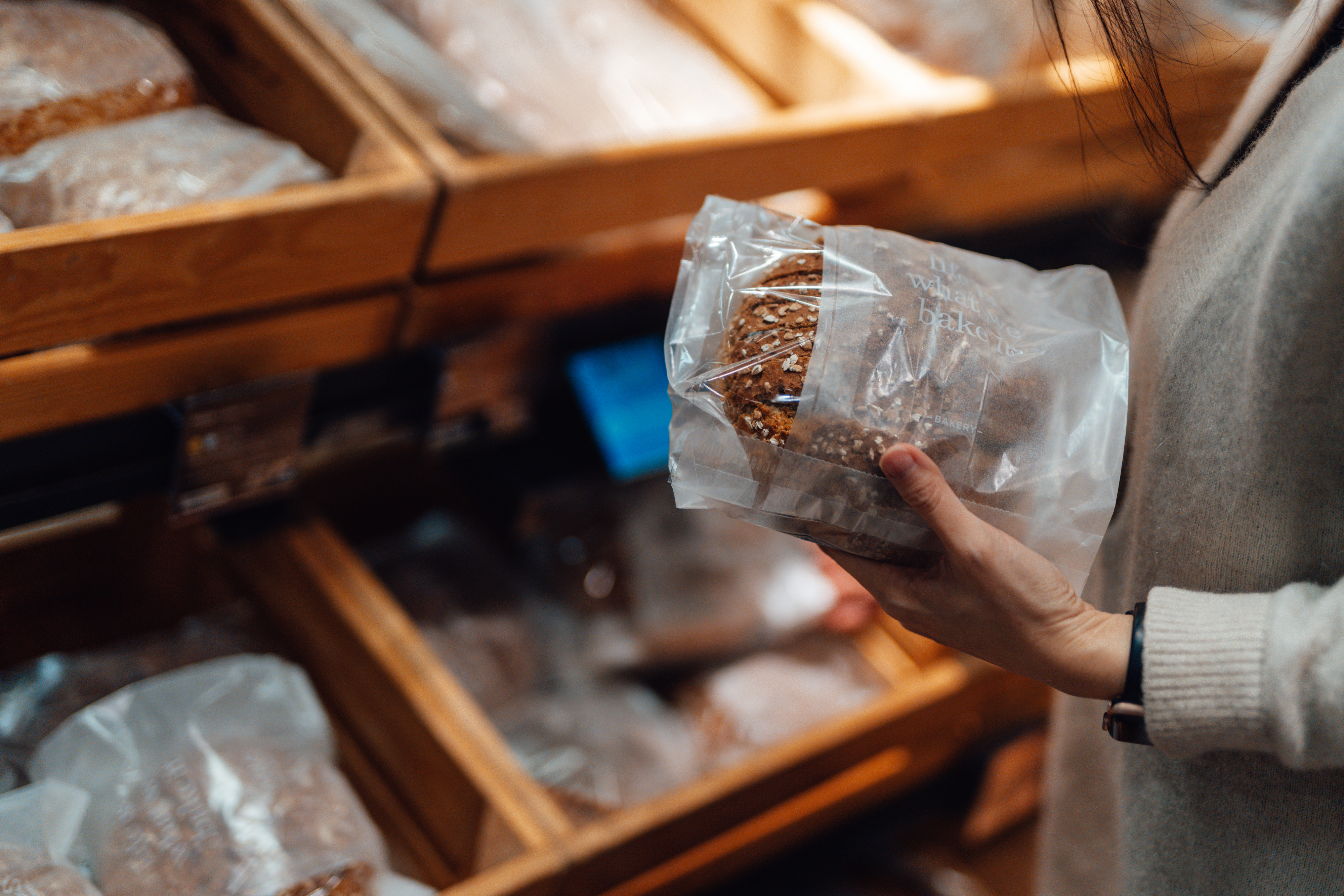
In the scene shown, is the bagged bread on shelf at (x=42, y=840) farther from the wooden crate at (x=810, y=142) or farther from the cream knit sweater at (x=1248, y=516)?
the cream knit sweater at (x=1248, y=516)

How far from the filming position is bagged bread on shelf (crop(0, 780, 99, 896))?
776 millimetres

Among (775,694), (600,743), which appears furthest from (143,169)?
(775,694)

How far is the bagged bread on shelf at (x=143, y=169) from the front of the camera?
89cm

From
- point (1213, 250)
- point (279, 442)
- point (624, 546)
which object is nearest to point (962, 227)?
point (624, 546)

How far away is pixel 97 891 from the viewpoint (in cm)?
82

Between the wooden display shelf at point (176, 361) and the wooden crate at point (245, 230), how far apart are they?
24mm

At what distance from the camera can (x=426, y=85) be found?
118 cm

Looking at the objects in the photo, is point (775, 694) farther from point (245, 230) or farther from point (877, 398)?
point (245, 230)

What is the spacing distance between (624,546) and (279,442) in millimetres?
713

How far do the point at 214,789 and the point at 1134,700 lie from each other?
0.83 meters

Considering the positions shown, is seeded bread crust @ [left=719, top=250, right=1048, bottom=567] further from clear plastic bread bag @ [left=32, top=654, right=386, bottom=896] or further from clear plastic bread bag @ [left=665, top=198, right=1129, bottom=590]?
clear plastic bread bag @ [left=32, top=654, right=386, bottom=896]

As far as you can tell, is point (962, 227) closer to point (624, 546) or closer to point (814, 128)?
point (814, 128)

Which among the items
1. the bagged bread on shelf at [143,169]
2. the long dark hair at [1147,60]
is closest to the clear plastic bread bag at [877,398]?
the long dark hair at [1147,60]

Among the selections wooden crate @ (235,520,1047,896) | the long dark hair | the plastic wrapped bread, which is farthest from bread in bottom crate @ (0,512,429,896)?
the plastic wrapped bread
